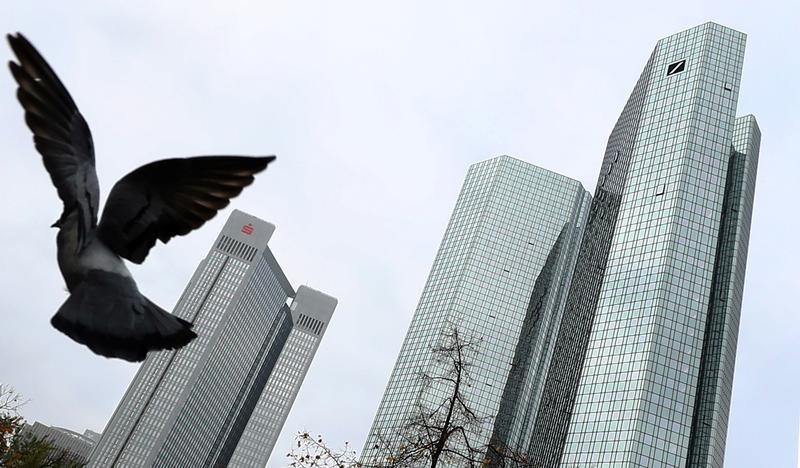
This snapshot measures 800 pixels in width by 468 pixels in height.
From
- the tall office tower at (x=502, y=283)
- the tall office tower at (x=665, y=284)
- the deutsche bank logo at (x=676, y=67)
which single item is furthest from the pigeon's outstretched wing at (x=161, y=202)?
the deutsche bank logo at (x=676, y=67)

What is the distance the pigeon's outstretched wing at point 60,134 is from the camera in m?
2.70

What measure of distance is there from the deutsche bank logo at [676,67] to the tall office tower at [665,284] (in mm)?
251

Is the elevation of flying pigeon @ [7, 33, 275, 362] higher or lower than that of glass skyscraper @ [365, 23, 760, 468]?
lower

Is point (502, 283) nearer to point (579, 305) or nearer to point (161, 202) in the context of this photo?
point (579, 305)

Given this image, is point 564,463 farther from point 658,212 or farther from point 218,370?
point 218,370

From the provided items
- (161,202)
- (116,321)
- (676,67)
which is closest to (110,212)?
(161,202)

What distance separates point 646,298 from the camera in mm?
106312

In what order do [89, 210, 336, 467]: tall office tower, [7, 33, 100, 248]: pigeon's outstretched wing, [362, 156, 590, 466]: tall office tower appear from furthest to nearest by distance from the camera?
[89, 210, 336, 467]: tall office tower < [362, 156, 590, 466]: tall office tower < [7, 33, 100, 248]: pigeon's outstretched wing

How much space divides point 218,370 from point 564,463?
106 metres

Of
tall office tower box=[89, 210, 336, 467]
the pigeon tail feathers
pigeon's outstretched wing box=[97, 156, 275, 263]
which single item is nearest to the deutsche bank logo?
tall office tower box=[89, 210, 336, 467]

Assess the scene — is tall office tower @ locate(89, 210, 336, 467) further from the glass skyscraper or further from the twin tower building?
the glass skyscraper

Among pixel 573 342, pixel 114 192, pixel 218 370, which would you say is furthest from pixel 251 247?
pixel 114 192

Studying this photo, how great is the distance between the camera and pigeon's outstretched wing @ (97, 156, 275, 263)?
2.84 meters

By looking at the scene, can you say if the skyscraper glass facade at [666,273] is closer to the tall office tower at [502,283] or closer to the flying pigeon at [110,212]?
the tall office tower at [502,283]
